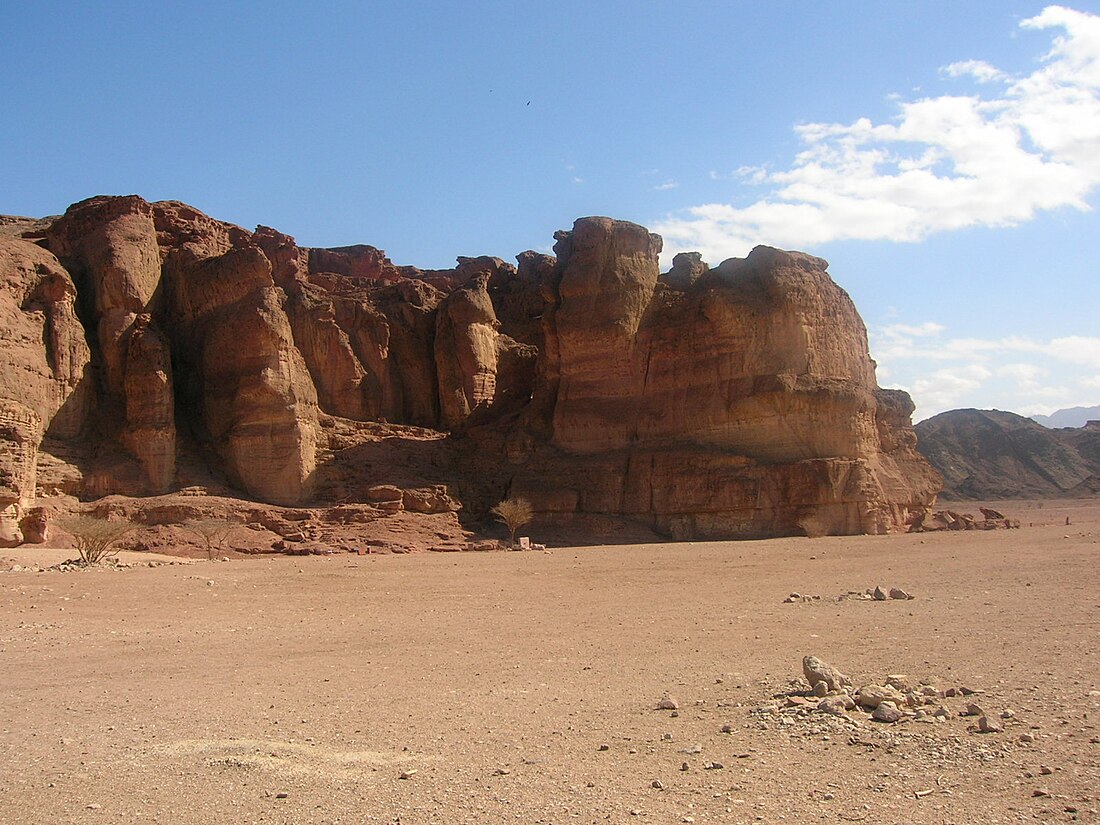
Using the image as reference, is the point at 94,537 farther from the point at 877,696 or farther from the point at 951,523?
the point at 951,523

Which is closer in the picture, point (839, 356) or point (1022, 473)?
point (839, 356)

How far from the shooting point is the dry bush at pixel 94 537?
76.7 ft

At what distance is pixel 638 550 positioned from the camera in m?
29.2

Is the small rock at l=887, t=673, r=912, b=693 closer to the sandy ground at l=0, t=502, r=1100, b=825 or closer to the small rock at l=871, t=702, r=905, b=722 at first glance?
the sandy ground at l=0, t=502, r=1100, b=825

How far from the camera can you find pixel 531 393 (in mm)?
45188

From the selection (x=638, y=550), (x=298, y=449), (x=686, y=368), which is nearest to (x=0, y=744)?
(x=638, y=550)

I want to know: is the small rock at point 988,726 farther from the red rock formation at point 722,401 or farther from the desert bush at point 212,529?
the red rock formation at point 722,401

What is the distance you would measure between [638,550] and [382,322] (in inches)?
904

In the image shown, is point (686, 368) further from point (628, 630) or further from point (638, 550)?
point (628, 630)

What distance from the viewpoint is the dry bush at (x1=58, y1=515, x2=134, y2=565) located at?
76.7ft

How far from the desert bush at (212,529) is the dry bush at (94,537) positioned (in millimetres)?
2728

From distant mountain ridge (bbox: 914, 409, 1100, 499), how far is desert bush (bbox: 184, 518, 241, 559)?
67.0m

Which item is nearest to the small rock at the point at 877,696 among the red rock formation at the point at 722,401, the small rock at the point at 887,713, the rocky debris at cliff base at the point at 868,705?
the rocky debris at cliff base at the point at 868,705

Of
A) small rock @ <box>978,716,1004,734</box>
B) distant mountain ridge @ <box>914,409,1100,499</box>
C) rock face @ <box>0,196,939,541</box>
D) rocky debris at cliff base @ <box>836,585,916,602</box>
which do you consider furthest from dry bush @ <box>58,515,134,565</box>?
distant mountain ridge @ <box>914,409,1100,499</box>
